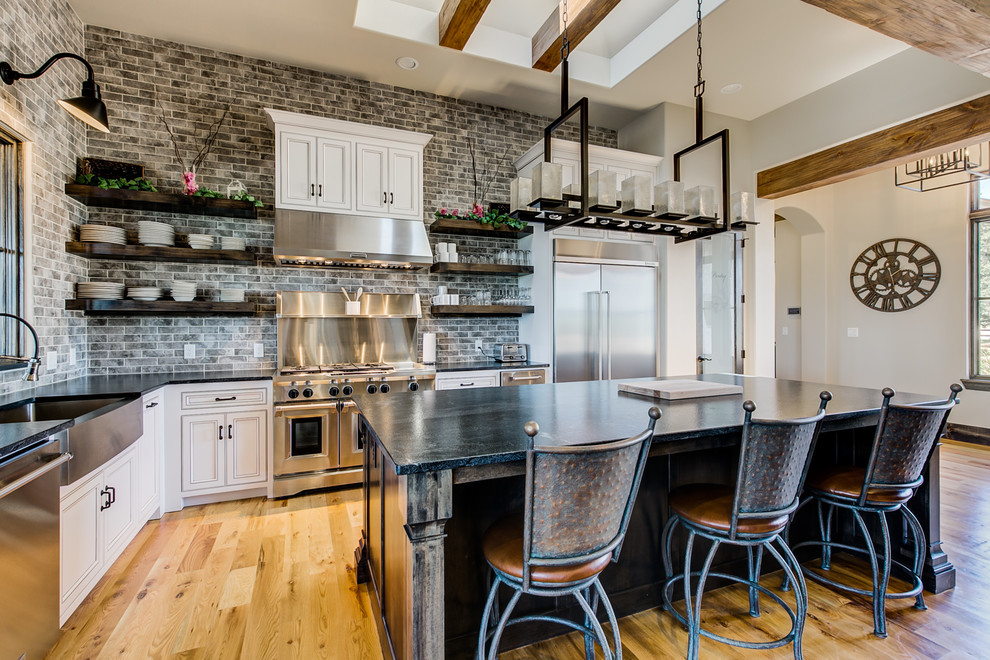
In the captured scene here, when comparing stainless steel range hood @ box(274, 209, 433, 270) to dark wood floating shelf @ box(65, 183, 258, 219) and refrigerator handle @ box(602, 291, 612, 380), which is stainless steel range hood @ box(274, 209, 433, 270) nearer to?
dark wood floating shelf @ box(65, 183, 258, 219)

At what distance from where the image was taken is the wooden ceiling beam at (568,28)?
3.07 meters

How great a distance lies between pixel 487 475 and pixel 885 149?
4660 millimetres

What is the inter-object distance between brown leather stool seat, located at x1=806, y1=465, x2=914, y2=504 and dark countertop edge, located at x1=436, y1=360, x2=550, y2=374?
2386mm

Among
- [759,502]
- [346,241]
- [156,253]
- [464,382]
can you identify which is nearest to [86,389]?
[156,253]

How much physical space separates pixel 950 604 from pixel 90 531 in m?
4.06

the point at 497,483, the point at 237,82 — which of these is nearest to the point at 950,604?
the point at 497,483

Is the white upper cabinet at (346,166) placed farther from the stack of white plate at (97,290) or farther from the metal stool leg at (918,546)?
the metal stool leg at (918,546)

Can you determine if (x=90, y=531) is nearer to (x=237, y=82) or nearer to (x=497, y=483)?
(x=497, y=483)

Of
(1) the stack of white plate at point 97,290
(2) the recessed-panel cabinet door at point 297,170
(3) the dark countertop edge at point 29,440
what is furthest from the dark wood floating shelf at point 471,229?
(3) the dark countertop edge at point 29,440

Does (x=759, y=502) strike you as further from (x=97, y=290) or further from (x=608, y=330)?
(x=97, y=290)

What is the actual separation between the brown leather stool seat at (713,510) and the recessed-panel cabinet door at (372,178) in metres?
3.18

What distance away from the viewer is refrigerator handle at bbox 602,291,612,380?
436 cm

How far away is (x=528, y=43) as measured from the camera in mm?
3945

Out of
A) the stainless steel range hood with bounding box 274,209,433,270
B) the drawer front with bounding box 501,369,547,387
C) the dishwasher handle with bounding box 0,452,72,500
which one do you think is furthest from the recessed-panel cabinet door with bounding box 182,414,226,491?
the drawer front with bounding box 501,369,547,387
